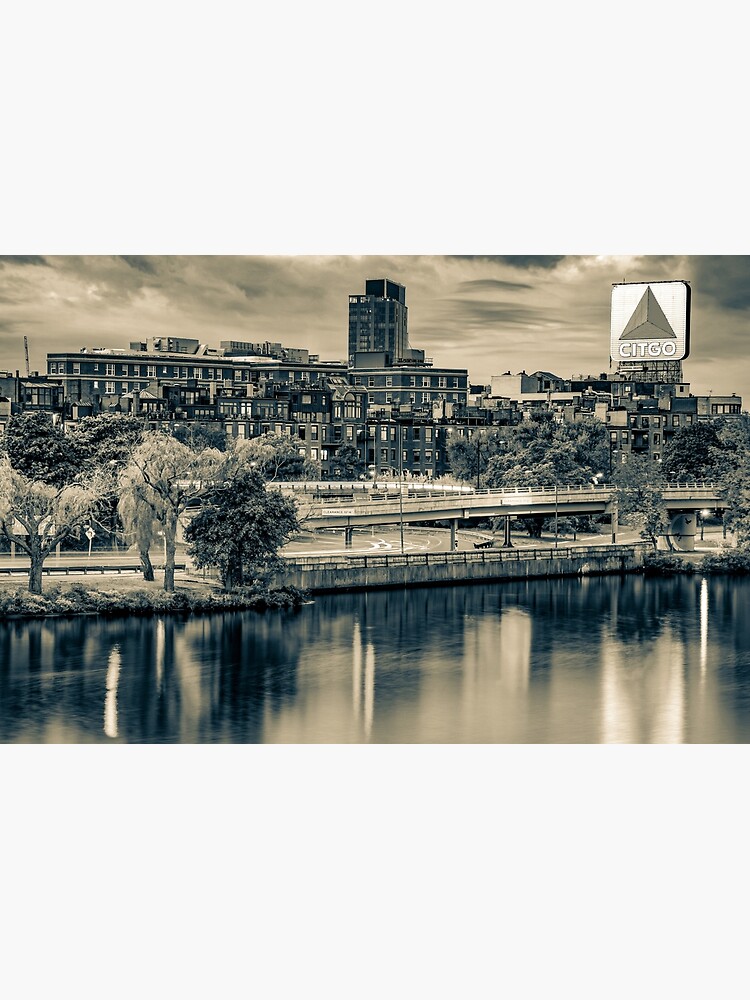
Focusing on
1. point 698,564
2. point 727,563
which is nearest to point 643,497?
point 698,564

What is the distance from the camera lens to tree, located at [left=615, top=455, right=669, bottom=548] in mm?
26094

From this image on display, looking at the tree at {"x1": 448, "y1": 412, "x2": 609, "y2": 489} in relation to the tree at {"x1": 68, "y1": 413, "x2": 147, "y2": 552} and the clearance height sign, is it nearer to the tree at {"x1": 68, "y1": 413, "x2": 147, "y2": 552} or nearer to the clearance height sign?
the clearance height sign

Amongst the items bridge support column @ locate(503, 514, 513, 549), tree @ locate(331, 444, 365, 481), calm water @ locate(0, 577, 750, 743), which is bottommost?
calm water @ locate(0, 577, 750, 743)

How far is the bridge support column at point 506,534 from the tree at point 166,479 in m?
6.67

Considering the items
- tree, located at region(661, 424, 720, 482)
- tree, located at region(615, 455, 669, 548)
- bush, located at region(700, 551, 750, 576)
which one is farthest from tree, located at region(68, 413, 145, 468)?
bush, located at region(700, 551, 750, 576)

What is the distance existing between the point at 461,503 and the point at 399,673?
8.21 metres

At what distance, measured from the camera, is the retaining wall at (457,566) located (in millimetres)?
24750

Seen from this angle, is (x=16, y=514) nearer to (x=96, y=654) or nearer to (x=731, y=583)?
(x=96, y=654)

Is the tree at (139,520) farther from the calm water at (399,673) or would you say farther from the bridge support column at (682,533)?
the bridge support column at (682,533)

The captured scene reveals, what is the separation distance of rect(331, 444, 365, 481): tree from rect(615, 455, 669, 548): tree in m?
5.69

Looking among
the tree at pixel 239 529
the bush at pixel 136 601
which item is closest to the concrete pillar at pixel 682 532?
the bush at pixel 136 601

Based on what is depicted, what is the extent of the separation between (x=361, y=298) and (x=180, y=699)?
6.95 m

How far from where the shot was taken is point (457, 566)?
26453mm

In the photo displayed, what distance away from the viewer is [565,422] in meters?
27.1
